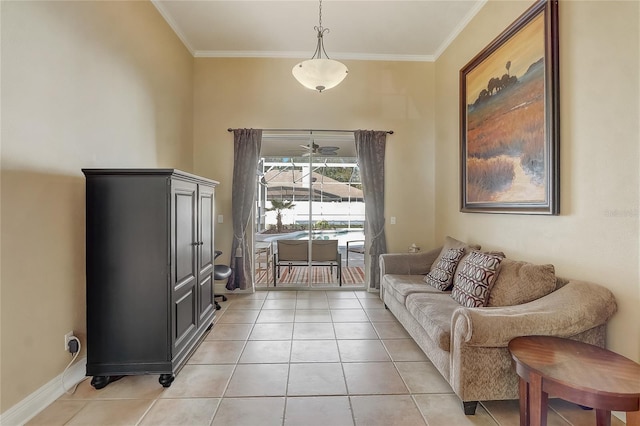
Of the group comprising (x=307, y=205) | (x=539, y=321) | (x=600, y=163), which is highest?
(x=600, y=163)

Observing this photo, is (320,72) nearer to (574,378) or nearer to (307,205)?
(307,205)

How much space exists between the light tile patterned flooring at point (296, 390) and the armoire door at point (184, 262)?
0.33 metres

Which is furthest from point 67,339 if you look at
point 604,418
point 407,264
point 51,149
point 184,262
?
point 407,264

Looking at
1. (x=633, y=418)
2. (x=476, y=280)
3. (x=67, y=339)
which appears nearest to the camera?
(x=633, y=418)

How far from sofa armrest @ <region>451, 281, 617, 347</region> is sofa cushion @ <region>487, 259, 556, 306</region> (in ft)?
1.08

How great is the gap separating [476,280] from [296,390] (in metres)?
1.74

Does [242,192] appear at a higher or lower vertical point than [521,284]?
higher

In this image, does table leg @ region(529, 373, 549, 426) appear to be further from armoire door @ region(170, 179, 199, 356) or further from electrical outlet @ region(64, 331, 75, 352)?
electrical outlet @ region(64, 331, 75, 352)

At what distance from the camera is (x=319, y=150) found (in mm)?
4852

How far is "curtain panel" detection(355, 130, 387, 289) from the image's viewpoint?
15.2ft

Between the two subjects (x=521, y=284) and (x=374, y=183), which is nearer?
(x=521, y=284)

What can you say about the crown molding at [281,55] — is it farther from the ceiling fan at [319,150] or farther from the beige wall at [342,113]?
the ceiling fan at [319,150]

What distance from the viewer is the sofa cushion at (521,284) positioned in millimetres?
2252

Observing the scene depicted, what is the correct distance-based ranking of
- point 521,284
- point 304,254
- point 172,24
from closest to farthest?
point 521,284, point 172,24, point 304,254
